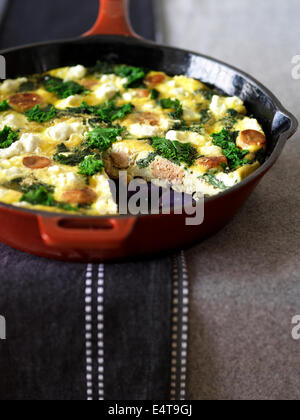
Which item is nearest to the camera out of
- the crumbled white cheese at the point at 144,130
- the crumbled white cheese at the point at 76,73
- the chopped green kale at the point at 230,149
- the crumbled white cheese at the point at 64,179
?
the crumbled white cheese at the point at 64,179

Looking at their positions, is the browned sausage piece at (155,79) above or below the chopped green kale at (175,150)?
above

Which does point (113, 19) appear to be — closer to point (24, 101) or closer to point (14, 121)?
point (24, 101)

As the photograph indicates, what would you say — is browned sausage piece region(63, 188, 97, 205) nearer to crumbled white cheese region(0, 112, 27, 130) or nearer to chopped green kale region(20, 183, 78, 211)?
chopped green kale region(20, 183, 78, 211)

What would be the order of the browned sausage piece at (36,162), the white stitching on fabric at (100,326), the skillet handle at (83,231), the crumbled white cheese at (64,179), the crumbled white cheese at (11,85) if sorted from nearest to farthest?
the skillet handle at (83,231)
the white stitching on fabric at (100,326)
the crumbled white cheese at (64,179)
the browned sausage piece at (36,162)
the crumbled white cheese at (11,85)

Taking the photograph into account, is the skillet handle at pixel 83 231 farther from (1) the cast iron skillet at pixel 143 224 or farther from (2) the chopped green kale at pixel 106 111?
(2) the chopped green kale at pixel 106 111

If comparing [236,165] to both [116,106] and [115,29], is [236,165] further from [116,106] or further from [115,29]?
[115,29]

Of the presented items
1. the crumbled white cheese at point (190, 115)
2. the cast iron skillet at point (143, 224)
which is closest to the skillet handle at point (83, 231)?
the cast iron skillet at point (143, 224)

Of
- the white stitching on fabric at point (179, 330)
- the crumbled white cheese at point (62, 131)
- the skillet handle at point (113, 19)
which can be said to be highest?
the skillet handle at point (113, 19)
